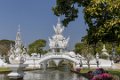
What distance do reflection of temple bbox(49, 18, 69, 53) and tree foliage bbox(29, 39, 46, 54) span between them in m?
30.7

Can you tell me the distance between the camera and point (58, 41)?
10194 centimetres

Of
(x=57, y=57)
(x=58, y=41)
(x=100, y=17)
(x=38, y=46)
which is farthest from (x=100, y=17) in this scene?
(x=38, y=46)

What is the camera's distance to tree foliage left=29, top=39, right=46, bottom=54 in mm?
133125

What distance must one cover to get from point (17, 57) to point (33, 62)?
2042 inches

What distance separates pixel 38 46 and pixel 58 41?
1425 inches

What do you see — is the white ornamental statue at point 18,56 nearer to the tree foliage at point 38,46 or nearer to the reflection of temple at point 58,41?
the reflection of temple at point 58,41

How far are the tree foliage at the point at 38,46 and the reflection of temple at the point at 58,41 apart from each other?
30720 millimetres

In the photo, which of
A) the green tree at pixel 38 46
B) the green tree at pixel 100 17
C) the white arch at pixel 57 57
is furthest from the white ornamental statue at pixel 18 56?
the green tree at pixel 38 46

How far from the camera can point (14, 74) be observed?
34.0 meters

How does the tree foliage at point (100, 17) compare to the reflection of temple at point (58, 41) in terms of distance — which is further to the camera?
the reflection of temple at point (58, 41)

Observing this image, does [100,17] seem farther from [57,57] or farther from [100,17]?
[57,57]

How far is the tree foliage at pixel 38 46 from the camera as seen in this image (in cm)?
13312

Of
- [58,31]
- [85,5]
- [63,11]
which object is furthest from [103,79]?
[58,31]

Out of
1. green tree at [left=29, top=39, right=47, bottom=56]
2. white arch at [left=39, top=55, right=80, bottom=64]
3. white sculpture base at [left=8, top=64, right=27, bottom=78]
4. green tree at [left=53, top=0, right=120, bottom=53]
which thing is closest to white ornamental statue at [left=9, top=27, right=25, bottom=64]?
white sculpture base at [left=8, top=64, right=27, bottom=78]
